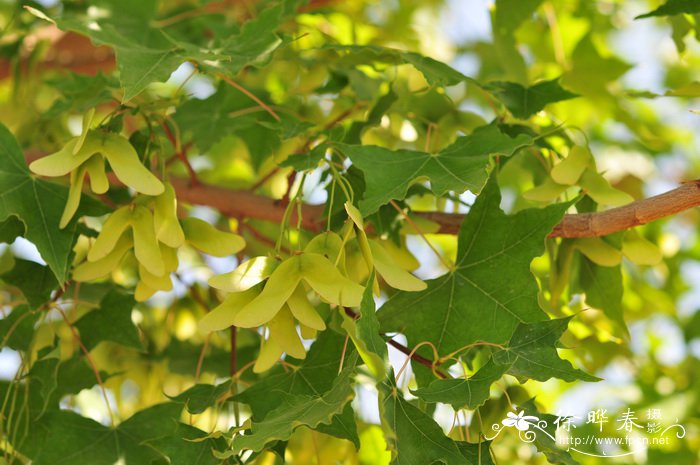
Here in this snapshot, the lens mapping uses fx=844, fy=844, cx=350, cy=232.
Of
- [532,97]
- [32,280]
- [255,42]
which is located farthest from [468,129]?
[32,280]

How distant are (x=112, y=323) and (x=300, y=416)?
0.55 metres

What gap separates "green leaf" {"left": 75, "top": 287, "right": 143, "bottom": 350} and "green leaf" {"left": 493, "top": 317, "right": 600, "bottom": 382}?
60 cm

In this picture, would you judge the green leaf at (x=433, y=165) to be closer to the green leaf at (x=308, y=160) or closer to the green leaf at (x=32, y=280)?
the green leaf at (x=308, y=160)

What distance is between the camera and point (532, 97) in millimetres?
1269

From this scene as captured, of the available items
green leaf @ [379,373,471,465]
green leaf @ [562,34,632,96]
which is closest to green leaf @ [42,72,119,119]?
green leaf @ [379,373,471,465]

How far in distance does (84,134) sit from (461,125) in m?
0.59

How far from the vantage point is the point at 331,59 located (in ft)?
4.92

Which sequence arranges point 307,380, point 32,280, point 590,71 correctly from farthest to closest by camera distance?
point 590,71
point 32,280
point 307,380

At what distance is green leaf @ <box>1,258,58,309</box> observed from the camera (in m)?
1.17

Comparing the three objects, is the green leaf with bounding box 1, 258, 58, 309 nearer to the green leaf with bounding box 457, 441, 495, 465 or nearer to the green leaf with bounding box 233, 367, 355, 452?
the green leaf with bounding box 233, 367, 355, 452

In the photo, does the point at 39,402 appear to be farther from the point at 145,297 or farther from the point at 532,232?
the point at 532,232

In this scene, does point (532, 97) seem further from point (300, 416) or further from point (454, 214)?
point (300, 416)

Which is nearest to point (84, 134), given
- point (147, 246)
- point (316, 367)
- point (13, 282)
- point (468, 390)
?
point (147, 246)

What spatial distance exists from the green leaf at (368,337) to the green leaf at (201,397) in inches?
11.8
